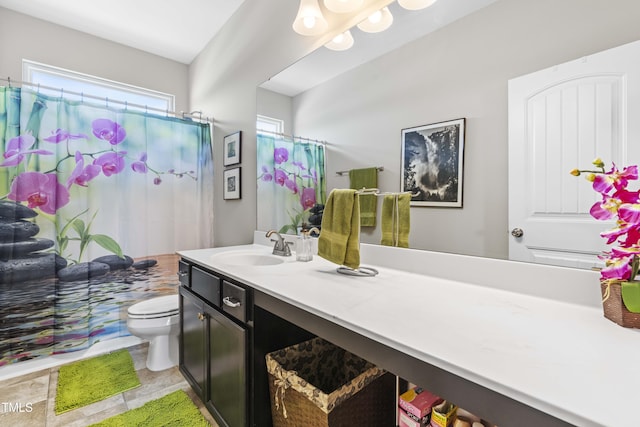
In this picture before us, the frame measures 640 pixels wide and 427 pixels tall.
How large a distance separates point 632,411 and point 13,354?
302 centimetres

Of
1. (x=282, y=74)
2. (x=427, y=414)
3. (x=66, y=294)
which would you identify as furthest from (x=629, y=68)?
(x=66, y=294)

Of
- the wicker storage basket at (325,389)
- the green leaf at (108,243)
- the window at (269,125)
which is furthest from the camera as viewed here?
the green leaf at (108,243)

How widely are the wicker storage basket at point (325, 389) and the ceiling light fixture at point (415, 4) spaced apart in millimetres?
1507

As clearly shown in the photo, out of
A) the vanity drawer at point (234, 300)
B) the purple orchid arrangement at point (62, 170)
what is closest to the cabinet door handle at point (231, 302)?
the vanity drawer at point (234, 300)

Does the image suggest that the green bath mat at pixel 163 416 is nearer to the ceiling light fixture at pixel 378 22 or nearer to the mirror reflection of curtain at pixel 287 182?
the mirror reflection of curtain at pixel 287 182

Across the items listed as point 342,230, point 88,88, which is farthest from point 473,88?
point 88,88

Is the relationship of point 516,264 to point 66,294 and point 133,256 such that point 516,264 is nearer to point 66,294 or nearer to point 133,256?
point 133,256

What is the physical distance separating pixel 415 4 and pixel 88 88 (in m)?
2.82

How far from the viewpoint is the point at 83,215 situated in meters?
2.17

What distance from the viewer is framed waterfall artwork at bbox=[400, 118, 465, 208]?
119 cm

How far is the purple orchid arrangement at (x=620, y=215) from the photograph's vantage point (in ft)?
2.42

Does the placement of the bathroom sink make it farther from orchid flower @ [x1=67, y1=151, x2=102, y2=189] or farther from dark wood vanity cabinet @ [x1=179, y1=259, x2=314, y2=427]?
orchid flower @ [x1=67, y1=151, x2=102, y2=189]

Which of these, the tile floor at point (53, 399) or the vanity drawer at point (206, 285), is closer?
the vanity drawer at point (206, 285)

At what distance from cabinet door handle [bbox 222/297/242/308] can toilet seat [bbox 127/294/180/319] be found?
0.91 meters
